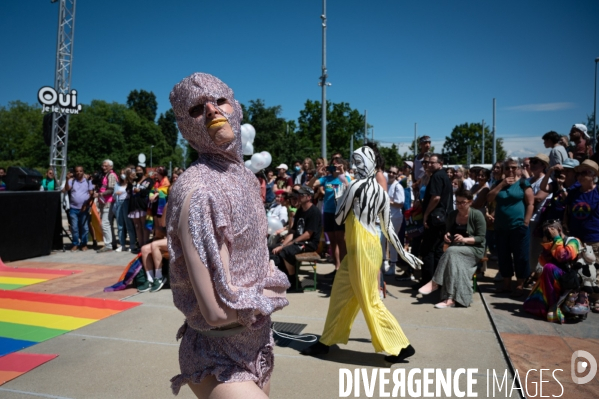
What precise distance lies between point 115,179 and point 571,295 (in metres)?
9.59

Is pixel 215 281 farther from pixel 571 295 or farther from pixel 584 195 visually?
pixel 584 195

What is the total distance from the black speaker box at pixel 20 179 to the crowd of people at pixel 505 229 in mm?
5853

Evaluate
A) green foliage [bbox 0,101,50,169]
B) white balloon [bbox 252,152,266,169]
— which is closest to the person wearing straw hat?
white balloon [bbox 252,152,266,169]

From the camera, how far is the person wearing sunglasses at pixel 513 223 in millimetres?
6375

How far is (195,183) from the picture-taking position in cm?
156

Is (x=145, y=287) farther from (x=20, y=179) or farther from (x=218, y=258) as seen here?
(x=218, y=258)

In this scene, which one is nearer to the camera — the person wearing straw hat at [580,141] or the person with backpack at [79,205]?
the person wearing straw hat at [580,141]

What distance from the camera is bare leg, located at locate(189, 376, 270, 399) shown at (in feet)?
5.18

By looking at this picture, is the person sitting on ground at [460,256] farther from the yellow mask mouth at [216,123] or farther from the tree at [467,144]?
the tree at [467,144]

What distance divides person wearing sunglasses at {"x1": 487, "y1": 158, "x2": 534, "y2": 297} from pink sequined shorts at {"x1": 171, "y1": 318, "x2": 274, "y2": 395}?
18.7ft

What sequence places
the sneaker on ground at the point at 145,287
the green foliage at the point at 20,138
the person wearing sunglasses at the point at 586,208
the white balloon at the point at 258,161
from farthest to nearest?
the green foliage at the point at 20,138, the white balloon at the point at 258,161, the sneaker on ground at the point at 145,287, the person wearing sunglasses at the point at 586,208

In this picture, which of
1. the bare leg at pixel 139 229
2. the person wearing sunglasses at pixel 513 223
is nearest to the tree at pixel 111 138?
the bare leg at pixel 139 229

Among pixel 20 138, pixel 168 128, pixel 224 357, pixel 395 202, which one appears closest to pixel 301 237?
pixel 395 202

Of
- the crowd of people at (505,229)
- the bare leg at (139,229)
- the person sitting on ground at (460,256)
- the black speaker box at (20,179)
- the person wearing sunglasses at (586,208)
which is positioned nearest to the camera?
the crowd of people at (505,229)
